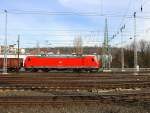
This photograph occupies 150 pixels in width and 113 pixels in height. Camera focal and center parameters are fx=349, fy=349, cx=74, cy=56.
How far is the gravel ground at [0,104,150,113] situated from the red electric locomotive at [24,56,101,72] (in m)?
45.4

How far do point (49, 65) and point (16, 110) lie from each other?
4743cm

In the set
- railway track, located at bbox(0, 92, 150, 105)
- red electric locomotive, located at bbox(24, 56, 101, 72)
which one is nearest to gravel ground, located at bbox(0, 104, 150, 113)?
railway track, located at bbox(0, 92, 150, 105)

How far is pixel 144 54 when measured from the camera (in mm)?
108000

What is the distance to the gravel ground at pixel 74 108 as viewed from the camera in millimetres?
14141

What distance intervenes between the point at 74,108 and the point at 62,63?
47.4 m

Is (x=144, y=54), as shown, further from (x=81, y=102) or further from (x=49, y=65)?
(x=81, y=102)

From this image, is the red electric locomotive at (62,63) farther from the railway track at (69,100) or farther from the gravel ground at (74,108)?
the gravel ground at (74,108)

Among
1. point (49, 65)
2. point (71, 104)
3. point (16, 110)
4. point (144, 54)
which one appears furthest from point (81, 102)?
point (144, 54)

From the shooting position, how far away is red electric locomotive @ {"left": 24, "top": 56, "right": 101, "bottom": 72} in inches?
2408

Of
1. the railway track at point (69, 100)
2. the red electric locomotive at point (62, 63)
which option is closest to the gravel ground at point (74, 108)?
the railway track at point (69, 100)

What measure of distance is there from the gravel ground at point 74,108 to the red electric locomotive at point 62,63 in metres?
45.4

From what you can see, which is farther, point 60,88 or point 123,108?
point 60,88

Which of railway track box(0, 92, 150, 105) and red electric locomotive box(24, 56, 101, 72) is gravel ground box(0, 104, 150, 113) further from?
red electric locomotive box(24, 56, 101, 72)

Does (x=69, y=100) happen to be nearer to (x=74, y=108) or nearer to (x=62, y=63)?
(x=74, y=108)
